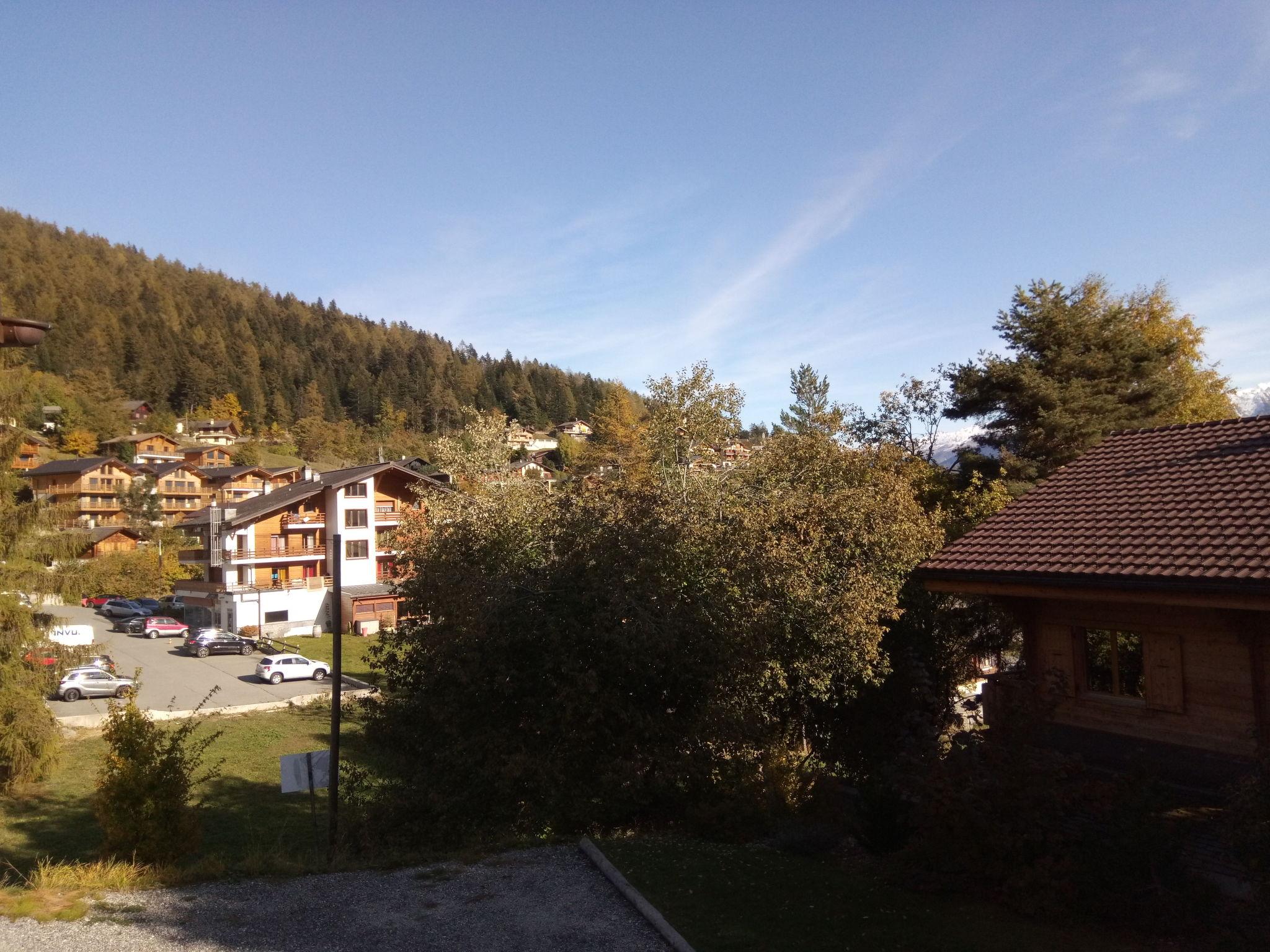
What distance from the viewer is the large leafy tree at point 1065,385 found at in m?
27.6

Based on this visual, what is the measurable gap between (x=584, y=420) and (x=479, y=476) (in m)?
128

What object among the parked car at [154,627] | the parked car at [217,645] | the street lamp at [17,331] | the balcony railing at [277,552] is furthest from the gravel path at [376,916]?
the parked car at [154,627]

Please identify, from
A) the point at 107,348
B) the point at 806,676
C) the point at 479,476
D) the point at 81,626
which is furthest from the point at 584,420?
the point at 806,676

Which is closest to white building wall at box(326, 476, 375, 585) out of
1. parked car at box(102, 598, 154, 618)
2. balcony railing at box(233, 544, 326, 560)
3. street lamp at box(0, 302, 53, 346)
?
balcony railing at box(233, 544, 326, 560)

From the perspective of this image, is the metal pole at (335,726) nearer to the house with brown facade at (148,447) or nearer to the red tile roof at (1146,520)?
the red tile roof at (1146,520)

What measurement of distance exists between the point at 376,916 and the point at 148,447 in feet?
379

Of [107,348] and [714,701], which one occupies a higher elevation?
[107,348]

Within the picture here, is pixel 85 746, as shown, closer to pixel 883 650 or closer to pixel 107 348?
pixel 883 650

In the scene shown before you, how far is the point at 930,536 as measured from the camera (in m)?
15.7

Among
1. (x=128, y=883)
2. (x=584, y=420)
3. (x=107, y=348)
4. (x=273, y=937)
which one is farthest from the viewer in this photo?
(x=584, y=420)

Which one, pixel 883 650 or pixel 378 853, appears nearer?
pixel 378 853

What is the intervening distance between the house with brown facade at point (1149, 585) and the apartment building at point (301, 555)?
39.2 meters

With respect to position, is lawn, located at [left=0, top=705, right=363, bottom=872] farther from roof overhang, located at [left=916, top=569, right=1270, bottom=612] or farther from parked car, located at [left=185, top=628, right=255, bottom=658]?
parked car, located at [left=185, top=628, right=255, bottom=658]

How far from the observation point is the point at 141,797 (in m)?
11.1
